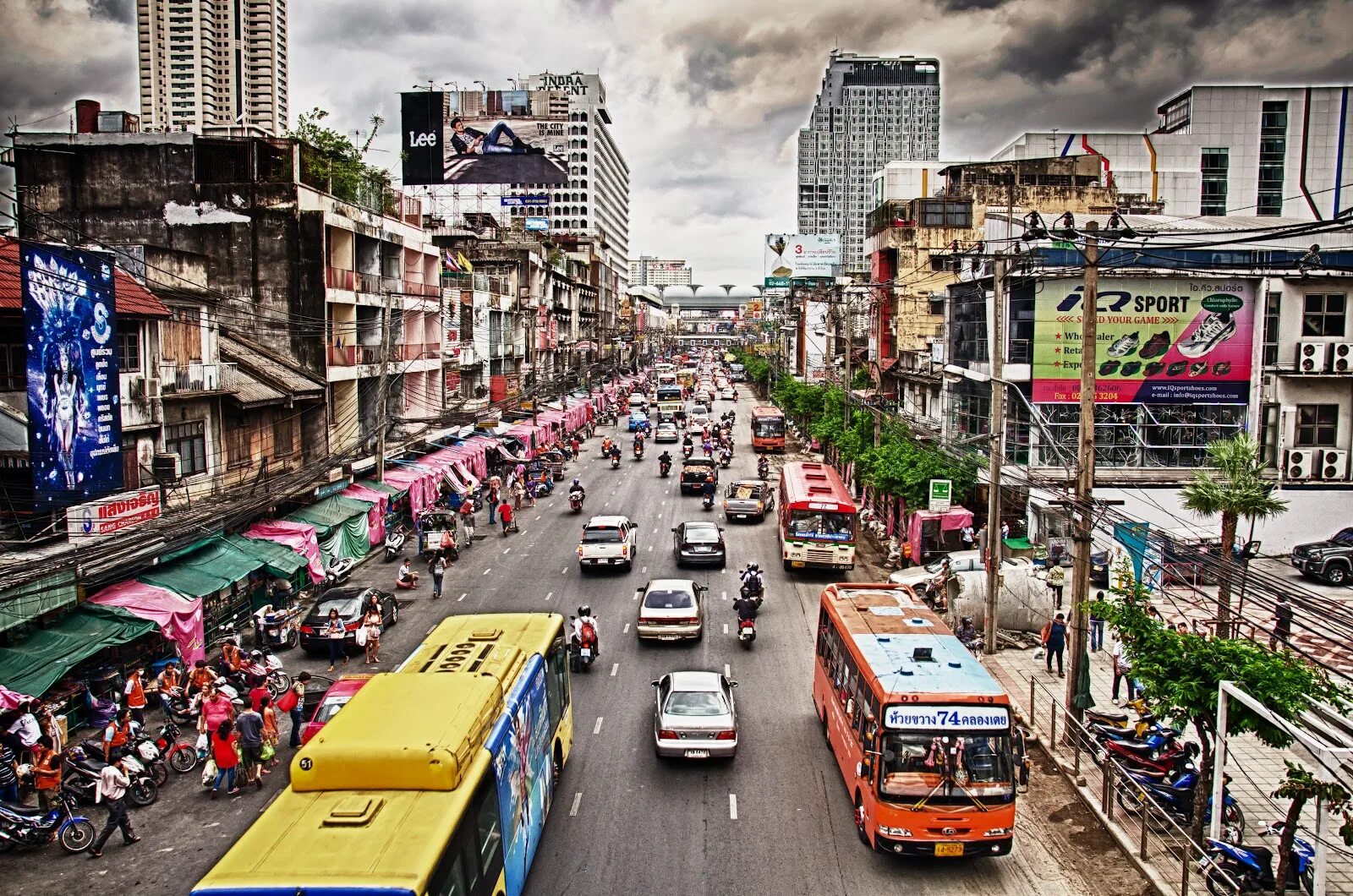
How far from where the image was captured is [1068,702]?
19172 mm

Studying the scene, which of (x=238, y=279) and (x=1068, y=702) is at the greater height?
(x=238, y=279)

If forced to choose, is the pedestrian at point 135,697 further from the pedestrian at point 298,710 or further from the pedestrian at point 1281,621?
the pedestrian at point 1281,621

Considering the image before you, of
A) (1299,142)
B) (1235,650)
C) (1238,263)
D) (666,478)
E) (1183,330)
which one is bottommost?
(666,478)

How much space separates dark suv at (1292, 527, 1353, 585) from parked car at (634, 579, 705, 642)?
20114 mm

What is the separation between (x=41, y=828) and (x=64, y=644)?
5397mm

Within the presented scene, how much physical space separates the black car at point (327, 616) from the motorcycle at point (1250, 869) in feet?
63.0

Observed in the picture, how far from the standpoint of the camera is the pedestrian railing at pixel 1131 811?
43.4 ft

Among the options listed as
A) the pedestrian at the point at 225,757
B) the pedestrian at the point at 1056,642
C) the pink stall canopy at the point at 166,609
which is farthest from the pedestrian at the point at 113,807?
the pedestrian at the point at 1056,642

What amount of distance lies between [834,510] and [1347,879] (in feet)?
65.4

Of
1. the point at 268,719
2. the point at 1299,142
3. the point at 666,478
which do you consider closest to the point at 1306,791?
the point at 268,719

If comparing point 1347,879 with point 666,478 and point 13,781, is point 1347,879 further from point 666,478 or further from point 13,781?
point 666,478

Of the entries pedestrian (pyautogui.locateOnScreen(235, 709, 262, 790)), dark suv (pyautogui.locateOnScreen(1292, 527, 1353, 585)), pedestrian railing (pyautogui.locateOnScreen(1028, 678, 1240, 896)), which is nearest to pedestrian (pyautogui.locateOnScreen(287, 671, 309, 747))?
pedestrian (pyautogui.locateOnScreen(235, 709, 262, 790))

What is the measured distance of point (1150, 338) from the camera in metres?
33.5

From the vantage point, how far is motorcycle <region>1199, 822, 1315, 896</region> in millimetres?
12727
